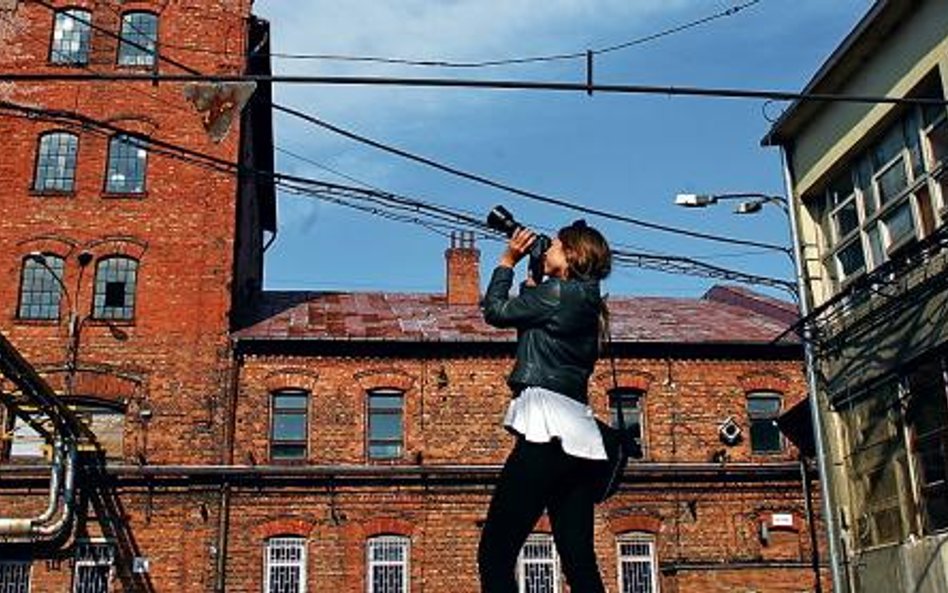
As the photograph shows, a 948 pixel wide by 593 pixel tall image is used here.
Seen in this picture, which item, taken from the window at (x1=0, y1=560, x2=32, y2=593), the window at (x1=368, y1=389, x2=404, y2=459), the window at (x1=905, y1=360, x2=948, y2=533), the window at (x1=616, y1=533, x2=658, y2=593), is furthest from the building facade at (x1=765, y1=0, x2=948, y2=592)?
the window at (x1=0, y1=560, x2=32, y2=593)

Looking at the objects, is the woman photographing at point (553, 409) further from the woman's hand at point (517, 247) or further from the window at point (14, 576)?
the window at point (14, 576)

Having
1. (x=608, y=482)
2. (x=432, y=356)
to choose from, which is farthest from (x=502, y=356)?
(x=608, y=482)

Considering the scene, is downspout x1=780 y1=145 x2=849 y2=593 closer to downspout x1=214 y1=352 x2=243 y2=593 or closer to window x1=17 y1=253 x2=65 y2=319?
downspout x1=214 y1=352 x2=243 y2=593

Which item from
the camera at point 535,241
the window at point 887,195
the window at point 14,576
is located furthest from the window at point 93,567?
the camera at point 535,241

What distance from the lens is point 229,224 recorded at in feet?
85.8

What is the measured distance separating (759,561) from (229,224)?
1444 centimetres

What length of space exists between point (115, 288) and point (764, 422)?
51.3 feet

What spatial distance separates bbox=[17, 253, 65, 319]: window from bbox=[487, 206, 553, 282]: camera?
73.1ft

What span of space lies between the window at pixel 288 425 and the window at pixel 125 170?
6.26m

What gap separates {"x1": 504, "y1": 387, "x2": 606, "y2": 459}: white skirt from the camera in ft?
12.8

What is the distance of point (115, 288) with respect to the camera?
25.1 m

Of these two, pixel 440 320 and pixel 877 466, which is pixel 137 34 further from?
pixel 877 466

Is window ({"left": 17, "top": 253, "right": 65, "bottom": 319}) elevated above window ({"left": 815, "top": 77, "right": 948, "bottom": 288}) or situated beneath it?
elevated above

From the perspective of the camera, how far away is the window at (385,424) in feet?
81.1
